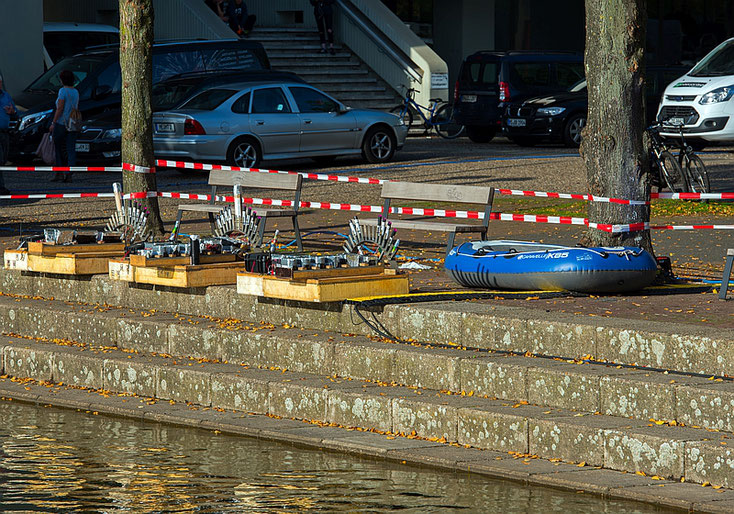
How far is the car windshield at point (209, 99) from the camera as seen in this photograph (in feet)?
72.6

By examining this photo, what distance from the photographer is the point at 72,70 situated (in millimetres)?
24656

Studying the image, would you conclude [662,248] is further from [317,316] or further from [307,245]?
[317,316]

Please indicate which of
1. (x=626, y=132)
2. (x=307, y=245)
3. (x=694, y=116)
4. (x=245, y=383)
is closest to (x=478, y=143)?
(x=694, y=116)

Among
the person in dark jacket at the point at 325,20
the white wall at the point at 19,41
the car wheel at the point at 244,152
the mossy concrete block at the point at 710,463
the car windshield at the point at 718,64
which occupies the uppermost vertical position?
the person in dark jacket at the point at 325,20

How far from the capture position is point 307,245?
1377 centimetres

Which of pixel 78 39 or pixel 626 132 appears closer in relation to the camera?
pixel 626 132

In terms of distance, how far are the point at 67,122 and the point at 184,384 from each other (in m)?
12.9

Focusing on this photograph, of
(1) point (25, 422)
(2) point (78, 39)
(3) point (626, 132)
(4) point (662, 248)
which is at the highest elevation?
(2) point (78, 39)

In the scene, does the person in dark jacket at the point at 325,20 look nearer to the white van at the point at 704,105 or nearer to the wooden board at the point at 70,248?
the white van at the point at 704,105

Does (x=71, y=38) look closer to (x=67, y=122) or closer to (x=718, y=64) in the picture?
(x=67, y=122)

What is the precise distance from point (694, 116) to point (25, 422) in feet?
57.7

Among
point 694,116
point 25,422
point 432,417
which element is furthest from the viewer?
point 694,116

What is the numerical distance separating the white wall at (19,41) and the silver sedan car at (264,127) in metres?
7.26

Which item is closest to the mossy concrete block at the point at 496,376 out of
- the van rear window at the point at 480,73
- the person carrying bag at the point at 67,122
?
the person carrying bag at the point at 67,122
